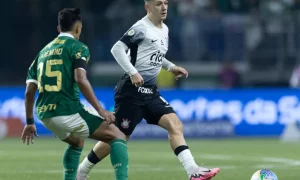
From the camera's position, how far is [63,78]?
917 cm

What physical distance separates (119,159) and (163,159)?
617 cm

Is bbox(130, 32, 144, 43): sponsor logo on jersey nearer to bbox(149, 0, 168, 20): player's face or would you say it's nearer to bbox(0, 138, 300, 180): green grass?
bbox(149, 0, 168, 20): player's face

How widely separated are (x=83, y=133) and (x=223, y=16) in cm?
1685

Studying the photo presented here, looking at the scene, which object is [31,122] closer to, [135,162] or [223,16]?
[135,162]

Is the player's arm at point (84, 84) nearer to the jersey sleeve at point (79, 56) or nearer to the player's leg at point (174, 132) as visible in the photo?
the jersey sleeve at point (79, 56)

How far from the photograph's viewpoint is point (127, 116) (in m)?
10.5

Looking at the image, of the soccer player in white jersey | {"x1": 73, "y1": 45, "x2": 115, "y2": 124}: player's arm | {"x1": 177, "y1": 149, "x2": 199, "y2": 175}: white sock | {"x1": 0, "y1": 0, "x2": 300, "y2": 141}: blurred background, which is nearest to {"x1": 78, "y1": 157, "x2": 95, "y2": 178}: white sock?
the soccer player in white jersey

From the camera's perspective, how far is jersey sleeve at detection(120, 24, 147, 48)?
34.1ft

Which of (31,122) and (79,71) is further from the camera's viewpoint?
(31,122)

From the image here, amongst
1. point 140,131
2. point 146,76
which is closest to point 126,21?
point 140,131

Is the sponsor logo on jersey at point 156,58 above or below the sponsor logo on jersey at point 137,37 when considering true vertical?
below

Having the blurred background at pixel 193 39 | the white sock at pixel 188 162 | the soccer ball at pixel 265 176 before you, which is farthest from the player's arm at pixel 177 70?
the blurred background at pixel 193 39

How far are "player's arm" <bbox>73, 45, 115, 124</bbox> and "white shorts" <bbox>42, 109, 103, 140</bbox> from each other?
370mm

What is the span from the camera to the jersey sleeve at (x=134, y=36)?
34.1ft
